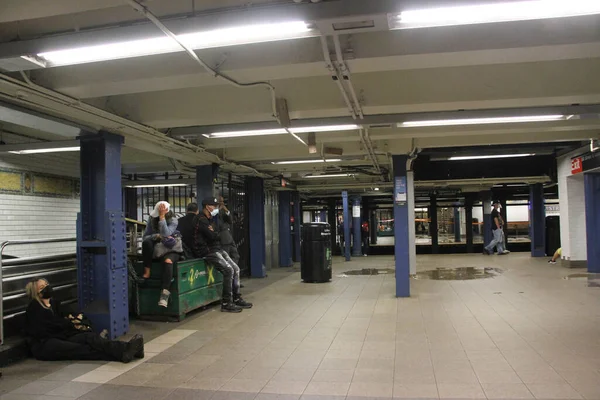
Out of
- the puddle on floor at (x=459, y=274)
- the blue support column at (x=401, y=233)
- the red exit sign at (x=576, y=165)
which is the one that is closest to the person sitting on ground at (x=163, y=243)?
the blue support column at (x=401, y=233)

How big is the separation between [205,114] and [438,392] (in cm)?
408

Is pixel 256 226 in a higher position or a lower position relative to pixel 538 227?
higher

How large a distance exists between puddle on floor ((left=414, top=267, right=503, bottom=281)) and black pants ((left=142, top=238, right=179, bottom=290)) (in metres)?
6.54

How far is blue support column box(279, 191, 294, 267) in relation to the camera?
15000 millimetres

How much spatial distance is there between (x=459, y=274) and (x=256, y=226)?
529 centimetres

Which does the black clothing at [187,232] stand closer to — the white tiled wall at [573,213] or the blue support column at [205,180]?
the blue support column at [205,180]

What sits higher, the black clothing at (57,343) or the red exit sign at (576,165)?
the red exit sign at (576,165)

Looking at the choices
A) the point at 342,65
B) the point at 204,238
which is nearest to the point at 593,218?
the point at 204,238

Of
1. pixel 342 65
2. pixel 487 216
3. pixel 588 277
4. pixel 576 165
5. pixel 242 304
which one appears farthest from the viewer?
pixel 487 216

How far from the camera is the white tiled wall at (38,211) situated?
25.9 feet

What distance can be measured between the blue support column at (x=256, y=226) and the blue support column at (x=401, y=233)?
14.8 feet

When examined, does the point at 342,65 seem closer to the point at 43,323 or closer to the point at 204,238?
the point at 43,323

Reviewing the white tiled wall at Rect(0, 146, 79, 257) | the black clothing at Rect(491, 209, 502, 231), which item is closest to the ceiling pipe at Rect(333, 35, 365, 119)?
the white tiled wall at Rect(0, 146, 79, 257)

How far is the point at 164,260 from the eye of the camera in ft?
21.8
